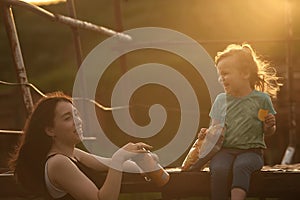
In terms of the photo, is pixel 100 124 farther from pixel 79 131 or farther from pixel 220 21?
pixel 220 21

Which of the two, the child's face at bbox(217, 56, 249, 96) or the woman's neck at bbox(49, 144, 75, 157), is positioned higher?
the child's face at bbox(217, 56, 249, 96)

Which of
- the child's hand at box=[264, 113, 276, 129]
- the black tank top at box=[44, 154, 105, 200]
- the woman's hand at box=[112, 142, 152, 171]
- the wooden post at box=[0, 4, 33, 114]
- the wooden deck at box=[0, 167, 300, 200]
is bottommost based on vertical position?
the wooden deck at box=[0, 167, 300, 200]

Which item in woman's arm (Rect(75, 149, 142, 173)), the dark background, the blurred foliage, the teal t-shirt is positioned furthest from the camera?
the blurred foliage

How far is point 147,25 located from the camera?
Result: 924 cm

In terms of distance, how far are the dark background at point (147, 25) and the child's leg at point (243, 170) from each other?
11.4ft

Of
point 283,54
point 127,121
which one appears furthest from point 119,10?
point 283,54

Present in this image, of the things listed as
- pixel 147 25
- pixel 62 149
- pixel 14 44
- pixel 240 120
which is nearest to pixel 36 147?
pixel 62 149

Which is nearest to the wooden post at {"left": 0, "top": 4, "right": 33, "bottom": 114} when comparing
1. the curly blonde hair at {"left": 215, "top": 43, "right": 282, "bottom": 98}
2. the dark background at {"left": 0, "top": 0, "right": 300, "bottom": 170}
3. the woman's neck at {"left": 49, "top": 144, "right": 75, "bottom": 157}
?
the curly blonde hair at {"left": 215, "top": 43, "right": 282, "bottom": 98}

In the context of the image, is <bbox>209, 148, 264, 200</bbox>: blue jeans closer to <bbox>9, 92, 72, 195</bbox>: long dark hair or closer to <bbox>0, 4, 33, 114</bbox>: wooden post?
<bbox>9, 92, 72, 195</bbox>: long dark hair

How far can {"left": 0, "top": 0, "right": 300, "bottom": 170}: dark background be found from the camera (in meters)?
7.99

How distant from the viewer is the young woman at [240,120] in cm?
382

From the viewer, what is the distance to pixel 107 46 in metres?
5.47

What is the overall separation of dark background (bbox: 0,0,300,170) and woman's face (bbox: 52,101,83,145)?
151 inches

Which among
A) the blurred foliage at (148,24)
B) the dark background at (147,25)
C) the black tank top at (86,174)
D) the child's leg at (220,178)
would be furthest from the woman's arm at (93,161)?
the blurred foliage at (148,24)
